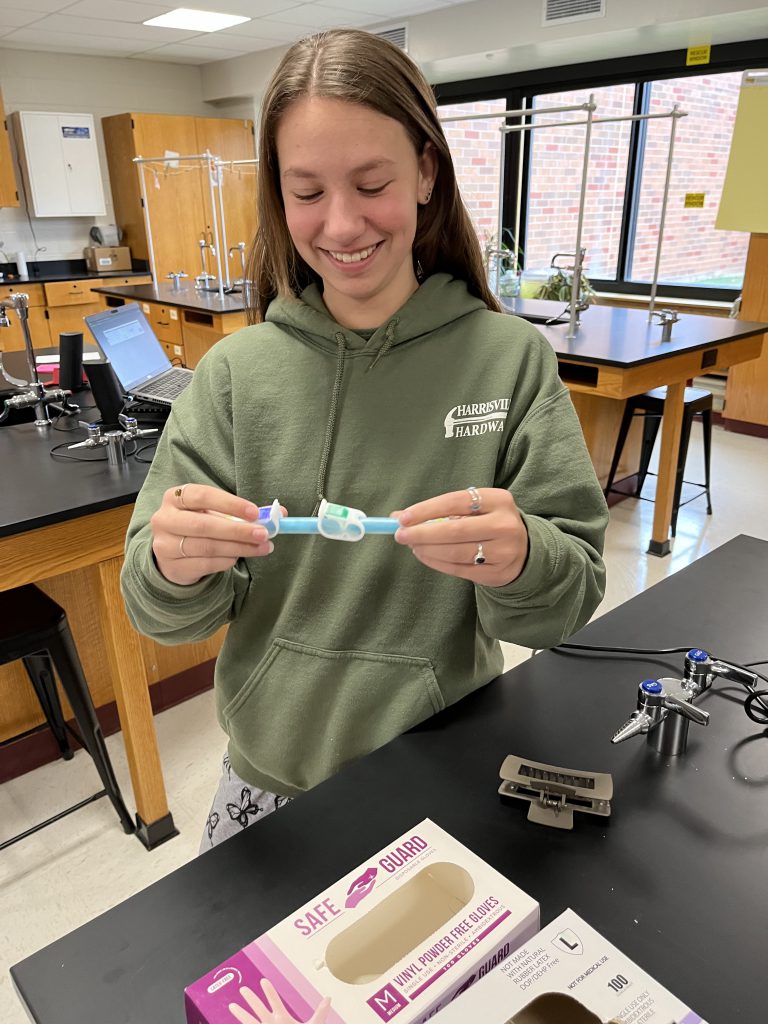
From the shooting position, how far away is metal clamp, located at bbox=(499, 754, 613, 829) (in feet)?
2.45

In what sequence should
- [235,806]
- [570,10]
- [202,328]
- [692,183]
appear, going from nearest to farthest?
[235,806]
[570,10]
[202,328]
[692,183]

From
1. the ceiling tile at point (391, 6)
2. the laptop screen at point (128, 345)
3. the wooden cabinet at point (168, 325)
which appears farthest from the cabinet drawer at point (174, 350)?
the laptop screen at point (128, 345)

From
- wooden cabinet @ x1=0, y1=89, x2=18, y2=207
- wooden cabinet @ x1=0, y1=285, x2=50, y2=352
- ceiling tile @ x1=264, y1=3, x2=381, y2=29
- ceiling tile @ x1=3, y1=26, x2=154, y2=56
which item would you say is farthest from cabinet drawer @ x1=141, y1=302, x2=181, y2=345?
ceiling tile @ x1=3, y1=26, x2=154, y2=56

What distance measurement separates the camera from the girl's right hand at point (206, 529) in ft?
2.27

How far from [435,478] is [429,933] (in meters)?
0.48

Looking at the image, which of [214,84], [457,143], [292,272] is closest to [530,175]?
[457,143]

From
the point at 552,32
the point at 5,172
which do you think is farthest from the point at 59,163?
the point at 552,32

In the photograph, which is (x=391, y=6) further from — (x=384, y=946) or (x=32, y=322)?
(x=384, y=946)

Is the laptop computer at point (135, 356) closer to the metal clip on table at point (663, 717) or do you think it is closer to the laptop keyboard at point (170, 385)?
the laptop keyboard at point (170, 385)

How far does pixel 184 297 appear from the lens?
501 cm

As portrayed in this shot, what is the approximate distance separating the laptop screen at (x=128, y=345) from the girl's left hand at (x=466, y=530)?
1600 mm

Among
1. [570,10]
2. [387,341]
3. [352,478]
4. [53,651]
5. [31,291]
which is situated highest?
[570,10]

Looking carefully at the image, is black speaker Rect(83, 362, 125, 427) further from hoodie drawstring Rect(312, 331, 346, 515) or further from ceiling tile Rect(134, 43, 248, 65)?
ceiling tile Rect(134, 43, 248, 65)

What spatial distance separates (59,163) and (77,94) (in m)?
0.77
